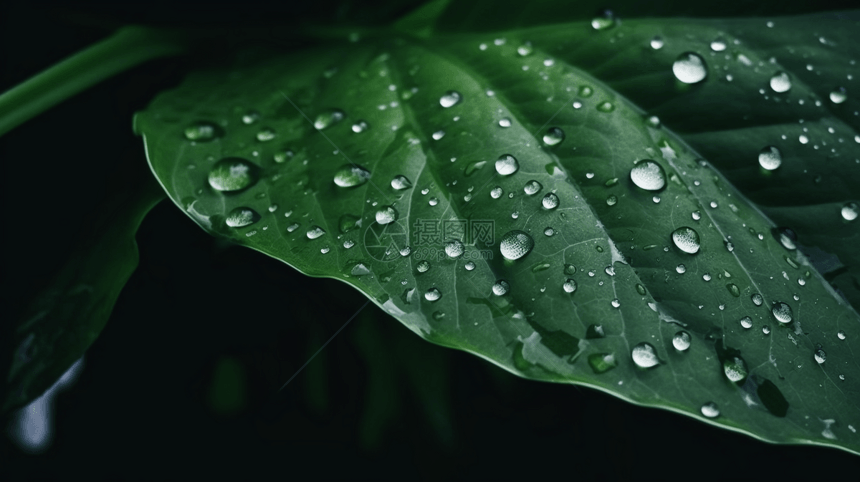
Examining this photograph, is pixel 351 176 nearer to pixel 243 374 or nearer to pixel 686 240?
pixel 686 240

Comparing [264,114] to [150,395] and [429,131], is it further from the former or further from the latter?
[150,395]

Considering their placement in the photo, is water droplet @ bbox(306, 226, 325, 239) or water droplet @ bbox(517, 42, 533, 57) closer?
water droplet @ bbox(306, 226, 325, 239)

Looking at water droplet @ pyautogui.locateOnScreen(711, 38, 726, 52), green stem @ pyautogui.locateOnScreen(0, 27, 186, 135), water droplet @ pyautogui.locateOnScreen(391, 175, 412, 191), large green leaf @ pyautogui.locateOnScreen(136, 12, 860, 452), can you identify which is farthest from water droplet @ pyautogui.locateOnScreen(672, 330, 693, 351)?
green stem @ pyautogui.locateOnScreen(0, 27, 186, 135)

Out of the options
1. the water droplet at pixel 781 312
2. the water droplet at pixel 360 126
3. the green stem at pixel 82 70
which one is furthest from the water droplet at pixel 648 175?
the green stem at pixel 82 70

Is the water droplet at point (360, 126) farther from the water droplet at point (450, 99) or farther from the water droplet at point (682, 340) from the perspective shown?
the water droplet at point (682, 340)

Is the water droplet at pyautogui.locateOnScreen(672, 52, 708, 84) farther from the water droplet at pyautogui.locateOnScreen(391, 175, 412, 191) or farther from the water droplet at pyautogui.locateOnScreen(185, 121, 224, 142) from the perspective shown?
the water droplet at pyautogui.locateOnScreen(185, 121, 224, 142)

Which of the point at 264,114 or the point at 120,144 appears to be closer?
the point at 264,114

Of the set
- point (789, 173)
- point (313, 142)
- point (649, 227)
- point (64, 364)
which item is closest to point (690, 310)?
point (649, 227)
